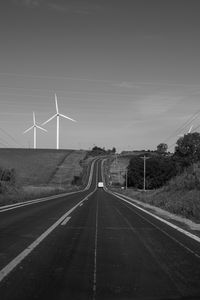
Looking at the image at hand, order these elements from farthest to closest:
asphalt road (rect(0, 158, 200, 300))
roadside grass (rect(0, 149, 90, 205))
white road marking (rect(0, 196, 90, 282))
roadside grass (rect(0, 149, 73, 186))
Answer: roadside grass (rect(0, 149, 73, 186)), roadside grass (rect(0, 149, 90, 205)), white road marking (rect(0, 196, 90, 282)), asphalt road (rect(0, 158, 200, 300))

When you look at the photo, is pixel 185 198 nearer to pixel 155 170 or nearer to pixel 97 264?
pixel 97 264

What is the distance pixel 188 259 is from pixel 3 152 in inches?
6504

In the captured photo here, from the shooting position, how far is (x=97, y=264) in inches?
389

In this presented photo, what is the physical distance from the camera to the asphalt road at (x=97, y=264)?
7562 mm

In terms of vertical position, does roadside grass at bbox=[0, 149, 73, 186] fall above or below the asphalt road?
above

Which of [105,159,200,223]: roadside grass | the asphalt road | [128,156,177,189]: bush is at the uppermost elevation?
[128,156,177,189]: bush

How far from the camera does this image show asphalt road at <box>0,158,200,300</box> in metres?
7.56

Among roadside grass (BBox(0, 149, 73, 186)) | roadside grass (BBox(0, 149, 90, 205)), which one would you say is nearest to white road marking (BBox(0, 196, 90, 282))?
roadside grass (BBox(0, 149, 90, 205))

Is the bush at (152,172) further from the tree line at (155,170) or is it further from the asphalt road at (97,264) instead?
the asphalt road at (97,264)

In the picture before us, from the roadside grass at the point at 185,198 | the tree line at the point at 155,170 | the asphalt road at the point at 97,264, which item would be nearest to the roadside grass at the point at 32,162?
the tree line at the point at 155,170

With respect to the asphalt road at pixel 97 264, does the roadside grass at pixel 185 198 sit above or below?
above

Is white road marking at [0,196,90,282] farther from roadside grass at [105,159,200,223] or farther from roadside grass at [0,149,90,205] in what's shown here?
roadside grass at [0,149,90,205]

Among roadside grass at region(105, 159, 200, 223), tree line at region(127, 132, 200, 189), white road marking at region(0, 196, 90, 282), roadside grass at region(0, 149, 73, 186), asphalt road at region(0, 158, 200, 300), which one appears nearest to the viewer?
asphalt road at region(0, 158, 200, 300)

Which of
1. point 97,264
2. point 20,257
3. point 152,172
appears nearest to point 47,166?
point 152,172
